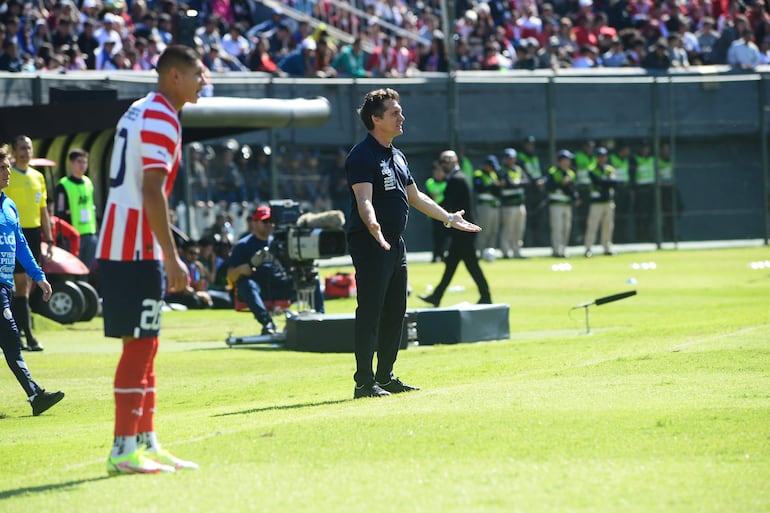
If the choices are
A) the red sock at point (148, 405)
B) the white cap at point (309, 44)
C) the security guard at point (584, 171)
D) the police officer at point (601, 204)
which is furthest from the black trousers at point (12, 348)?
the security guard at point (584, 171)

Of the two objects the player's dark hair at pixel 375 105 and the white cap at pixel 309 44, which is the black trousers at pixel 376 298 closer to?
the player's dark hair at pixel 375 105

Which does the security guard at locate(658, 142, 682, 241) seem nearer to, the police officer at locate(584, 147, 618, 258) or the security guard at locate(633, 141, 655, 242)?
the security guard at locate(633, 141, 655, 242)

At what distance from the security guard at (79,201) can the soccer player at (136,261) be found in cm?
1264

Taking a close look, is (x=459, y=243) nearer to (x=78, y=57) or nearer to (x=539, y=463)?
(x=78, y=57)

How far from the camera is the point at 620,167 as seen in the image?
111ft

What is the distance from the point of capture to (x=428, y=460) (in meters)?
7.08

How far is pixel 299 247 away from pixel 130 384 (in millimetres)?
8320

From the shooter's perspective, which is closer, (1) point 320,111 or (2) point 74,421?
(2) point 74,421

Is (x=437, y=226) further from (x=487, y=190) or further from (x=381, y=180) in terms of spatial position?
(x=381, y=180)

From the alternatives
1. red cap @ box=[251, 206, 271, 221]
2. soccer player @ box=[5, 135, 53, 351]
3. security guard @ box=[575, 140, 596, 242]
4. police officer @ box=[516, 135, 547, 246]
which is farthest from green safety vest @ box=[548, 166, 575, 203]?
soccer player @ box=[5, 135, 53, 351]

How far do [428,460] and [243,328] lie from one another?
1150 centimetres

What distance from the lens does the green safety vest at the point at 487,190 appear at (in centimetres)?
3170

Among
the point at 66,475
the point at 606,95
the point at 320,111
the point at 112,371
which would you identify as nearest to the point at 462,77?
the point at 606,95

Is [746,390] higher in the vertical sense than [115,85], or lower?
lower
